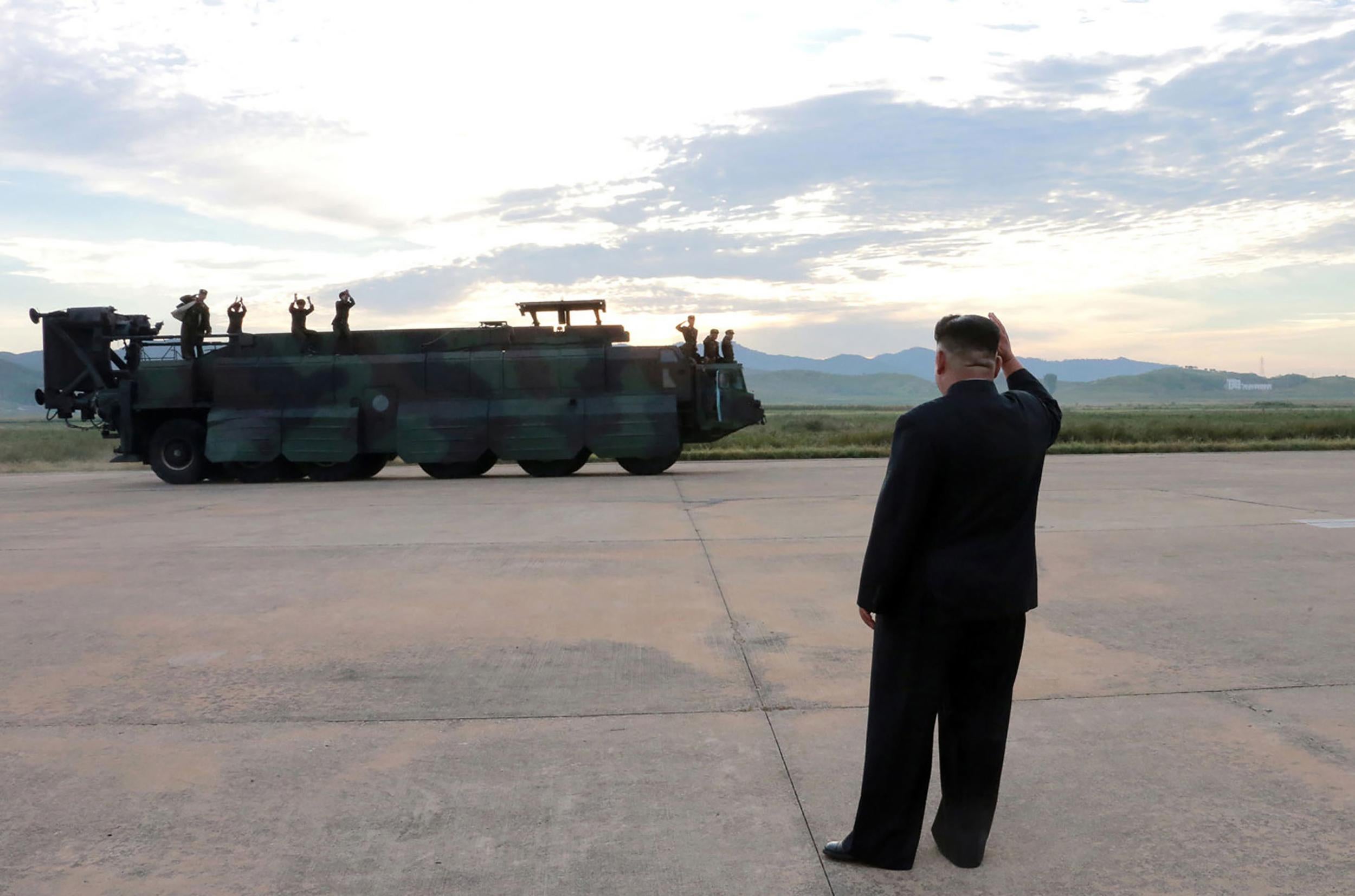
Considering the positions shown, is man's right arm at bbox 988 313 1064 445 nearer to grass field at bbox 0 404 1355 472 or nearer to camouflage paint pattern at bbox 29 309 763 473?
camouflage paint pattern at bbox 29 309 763 473

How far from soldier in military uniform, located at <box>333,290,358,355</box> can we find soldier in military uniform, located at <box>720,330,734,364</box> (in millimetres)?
6431

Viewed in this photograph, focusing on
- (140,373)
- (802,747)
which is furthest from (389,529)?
(140,373)

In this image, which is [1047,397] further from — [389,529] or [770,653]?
[389,529]

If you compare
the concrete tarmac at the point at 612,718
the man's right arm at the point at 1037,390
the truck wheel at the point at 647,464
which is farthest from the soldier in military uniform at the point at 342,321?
the man's right arm at the point at 1037,390

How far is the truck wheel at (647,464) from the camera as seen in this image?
20.3 m

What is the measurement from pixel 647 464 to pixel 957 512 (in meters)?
17.1

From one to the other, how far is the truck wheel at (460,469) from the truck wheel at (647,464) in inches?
88.8

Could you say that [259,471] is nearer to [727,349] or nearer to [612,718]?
[727,349]

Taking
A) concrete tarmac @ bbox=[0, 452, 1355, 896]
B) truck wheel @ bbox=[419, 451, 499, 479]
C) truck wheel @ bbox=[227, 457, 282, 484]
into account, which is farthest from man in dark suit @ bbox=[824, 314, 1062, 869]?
truck wheel @ bbox=[227, 457, 282, 484]

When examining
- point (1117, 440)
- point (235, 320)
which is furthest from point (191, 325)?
point (1117, 440)

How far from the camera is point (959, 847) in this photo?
352cm

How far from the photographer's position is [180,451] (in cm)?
2050

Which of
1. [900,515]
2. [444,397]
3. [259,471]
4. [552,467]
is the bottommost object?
[259,471]

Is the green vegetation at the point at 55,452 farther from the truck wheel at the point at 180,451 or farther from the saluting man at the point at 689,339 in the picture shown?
the saluting man at the point at 689,339
